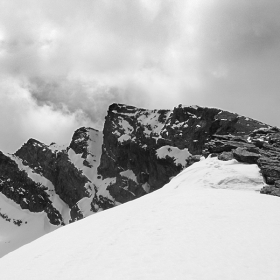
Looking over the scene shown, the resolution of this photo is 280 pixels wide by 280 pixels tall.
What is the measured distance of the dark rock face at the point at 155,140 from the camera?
134625 mm

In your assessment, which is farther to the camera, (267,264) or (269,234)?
(269,234)

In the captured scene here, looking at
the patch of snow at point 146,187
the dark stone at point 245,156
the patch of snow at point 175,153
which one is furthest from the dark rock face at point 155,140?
the dark stone at point 245,156

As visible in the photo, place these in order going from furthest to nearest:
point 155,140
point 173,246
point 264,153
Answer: point 155,140 < point 264,153 < point 173,246

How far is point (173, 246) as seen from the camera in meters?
9.28

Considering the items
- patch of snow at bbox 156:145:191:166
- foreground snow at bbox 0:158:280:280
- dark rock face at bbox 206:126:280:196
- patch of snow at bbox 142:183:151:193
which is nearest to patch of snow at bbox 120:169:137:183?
patch of snow at bbox 142:183:151:193

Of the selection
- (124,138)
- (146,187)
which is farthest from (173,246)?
(124,138)

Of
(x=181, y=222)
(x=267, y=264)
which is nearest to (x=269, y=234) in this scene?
(x=267, y=264)

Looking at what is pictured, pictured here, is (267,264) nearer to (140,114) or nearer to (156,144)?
(156,144)

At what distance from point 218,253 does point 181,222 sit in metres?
3.31

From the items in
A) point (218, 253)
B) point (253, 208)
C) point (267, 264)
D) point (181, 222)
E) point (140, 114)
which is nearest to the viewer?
point (267, 264)

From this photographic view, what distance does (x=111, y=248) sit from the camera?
9805mm

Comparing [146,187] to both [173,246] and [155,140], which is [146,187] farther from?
[173,246]

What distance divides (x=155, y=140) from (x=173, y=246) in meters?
A: 157

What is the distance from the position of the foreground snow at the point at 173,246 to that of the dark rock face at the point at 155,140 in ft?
306
